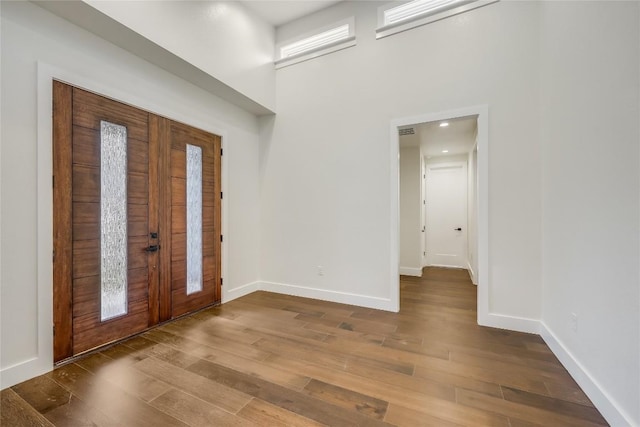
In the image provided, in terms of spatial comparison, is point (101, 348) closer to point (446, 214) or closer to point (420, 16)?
point (420, 16)

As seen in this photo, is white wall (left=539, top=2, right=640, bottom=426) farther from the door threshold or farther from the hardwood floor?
the door threshold

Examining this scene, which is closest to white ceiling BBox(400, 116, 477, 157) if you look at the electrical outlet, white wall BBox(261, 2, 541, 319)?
white wall BBox(261, 2, 541, 319)

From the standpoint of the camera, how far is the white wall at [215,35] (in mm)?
2465

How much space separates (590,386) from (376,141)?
296 cm

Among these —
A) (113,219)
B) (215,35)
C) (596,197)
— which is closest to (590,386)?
(596,197)

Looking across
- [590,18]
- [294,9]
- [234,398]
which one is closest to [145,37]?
[294,9]

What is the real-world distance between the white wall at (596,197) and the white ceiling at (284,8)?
279cm

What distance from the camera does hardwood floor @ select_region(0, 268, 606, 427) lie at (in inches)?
64.9

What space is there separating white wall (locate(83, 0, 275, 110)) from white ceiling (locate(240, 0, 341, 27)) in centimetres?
11

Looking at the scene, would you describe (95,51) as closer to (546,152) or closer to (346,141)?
(346,141)

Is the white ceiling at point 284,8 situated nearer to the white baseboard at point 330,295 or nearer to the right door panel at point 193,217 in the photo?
the right door panel at point 193,217

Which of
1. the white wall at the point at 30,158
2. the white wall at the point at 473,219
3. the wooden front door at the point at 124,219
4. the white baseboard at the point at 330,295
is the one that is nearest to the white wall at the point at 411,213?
the white wall at the point at 473,219

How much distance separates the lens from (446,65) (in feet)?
10.3

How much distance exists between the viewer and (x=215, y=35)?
10.6 ft
